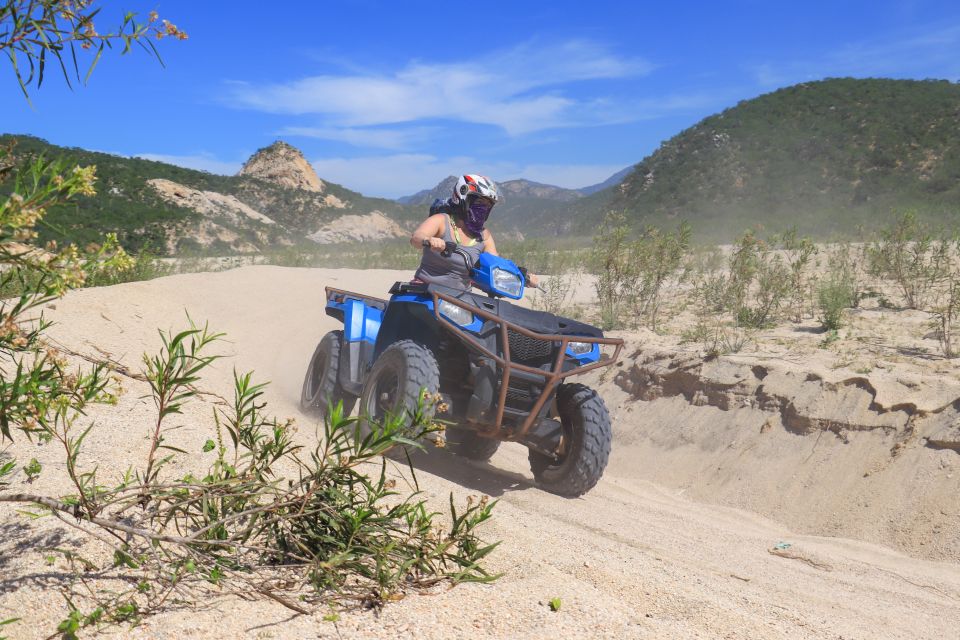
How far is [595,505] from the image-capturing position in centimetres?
518

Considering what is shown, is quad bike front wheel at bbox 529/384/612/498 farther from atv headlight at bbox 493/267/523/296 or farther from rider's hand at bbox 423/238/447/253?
rider's hand at bbox 423/238/447/253

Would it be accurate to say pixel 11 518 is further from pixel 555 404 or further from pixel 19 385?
pixel 555 404

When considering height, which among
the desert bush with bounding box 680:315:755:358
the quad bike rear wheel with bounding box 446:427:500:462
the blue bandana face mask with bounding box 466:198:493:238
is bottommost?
the quad bike rear wheel with bounding box 446:427:500:462

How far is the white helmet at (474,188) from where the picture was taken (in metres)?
5.64

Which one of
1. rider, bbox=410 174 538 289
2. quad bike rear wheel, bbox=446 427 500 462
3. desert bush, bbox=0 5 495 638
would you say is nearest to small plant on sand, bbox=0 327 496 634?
desert bush, bbox=0 5 495 638

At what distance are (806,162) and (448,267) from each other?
4713 centimetres

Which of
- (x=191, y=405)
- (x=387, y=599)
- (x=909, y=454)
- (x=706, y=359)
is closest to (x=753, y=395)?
(x=706, y=359)

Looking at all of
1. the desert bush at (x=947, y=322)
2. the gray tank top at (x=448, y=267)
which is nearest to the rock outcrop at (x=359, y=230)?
the desert bush at (x=947, y=322)

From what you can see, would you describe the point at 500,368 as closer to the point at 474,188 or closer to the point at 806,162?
the point at 474,188

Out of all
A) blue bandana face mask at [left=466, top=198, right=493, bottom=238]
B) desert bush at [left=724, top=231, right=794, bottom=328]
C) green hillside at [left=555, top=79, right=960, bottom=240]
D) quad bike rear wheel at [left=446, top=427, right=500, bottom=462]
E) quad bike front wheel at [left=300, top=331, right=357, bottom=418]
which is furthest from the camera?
green hillside at [left=555, top=79, right=960, bottom=240]

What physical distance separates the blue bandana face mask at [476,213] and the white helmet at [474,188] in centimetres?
7

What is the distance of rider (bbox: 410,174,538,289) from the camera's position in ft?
18.1

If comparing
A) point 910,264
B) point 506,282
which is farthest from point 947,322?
point 506,282

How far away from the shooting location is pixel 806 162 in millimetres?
47094
